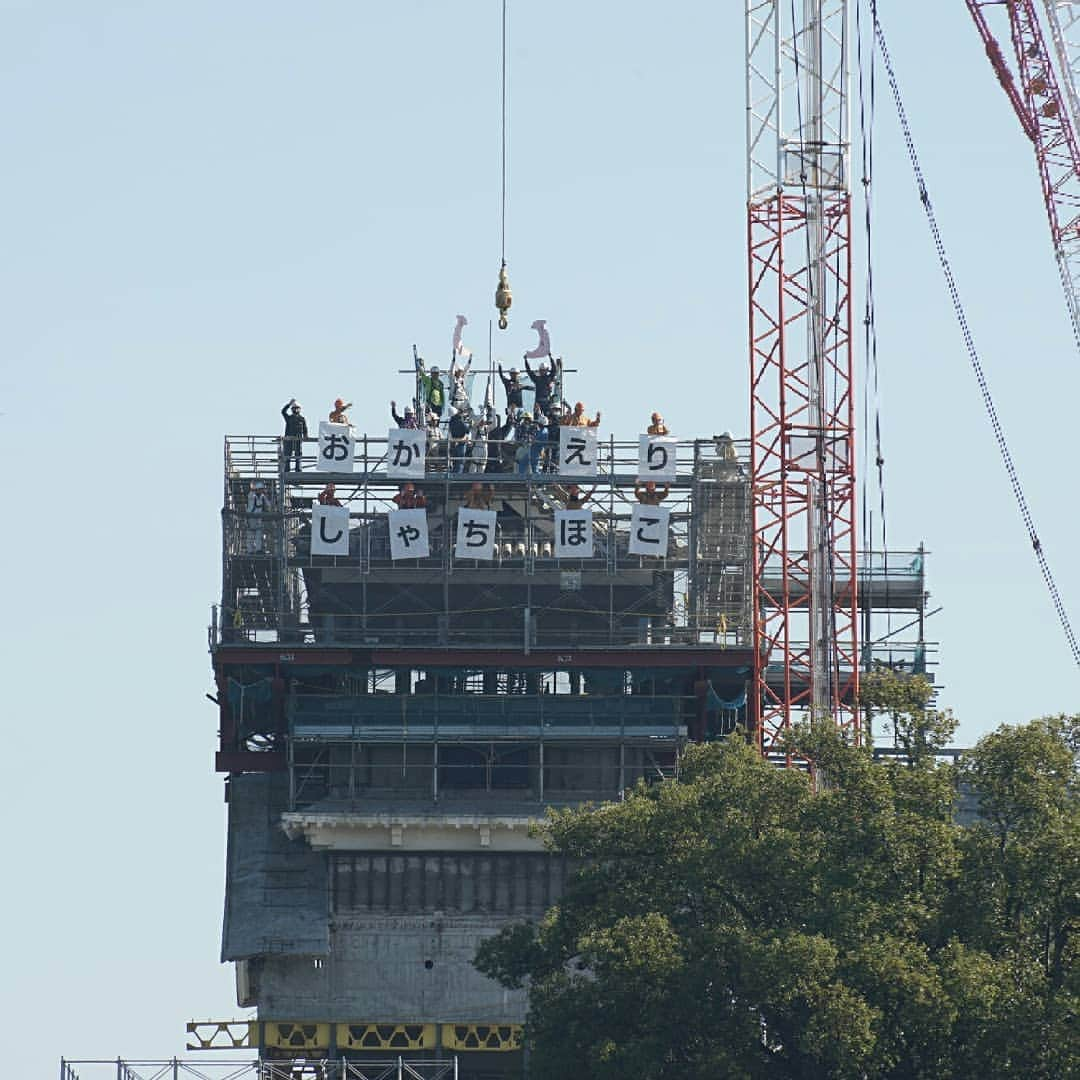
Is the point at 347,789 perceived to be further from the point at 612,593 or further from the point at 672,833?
the point at 672,833

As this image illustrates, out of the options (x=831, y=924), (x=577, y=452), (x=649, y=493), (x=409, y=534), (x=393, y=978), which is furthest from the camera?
(x=649, y=493)

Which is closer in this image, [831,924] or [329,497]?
[831,924]

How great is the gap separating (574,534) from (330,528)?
12.2 meters

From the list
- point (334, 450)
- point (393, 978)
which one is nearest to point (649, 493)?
point (334, 450)

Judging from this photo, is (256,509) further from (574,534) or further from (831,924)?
(831,924)

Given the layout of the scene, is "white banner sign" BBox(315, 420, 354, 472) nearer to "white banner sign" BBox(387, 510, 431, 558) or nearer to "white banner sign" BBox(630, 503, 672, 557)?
"white banner sign" BBox(387, 510, 431, 558)

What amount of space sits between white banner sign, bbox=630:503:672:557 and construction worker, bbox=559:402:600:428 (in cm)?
627

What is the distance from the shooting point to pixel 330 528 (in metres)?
191

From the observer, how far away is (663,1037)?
5566 inches

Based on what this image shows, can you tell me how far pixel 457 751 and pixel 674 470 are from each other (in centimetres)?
1791

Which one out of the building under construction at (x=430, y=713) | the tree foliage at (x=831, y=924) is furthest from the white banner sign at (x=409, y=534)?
the tree foliage at (x=831, y=924)

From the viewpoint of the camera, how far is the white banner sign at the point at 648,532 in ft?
626

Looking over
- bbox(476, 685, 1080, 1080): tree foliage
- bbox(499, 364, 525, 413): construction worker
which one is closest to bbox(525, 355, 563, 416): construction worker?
bbox(499, 364, 525, 413): construction worker

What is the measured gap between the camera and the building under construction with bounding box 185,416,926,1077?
612 ft
